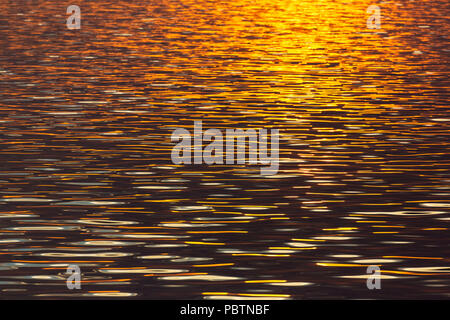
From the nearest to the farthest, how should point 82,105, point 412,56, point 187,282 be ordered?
point 187,282 < point 82,105 < point 412,56

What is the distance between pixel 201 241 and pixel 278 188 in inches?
199

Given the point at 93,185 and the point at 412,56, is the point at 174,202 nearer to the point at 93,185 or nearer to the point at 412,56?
the point at 93,185

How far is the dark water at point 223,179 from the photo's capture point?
19.9m

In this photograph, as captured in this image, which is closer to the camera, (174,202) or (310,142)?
(174,202)

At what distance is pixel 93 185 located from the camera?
87.4ft

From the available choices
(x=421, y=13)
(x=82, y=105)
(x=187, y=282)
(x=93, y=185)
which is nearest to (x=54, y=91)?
(x=82, y=105)

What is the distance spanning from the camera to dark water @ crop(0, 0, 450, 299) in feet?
65.2

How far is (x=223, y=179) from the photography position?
27.5 meters

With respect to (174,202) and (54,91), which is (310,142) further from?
(54,91)

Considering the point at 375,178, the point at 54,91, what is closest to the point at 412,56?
the point at 54,91
